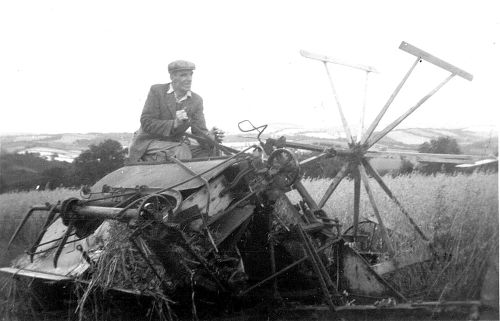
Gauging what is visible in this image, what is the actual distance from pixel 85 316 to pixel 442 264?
3.45 m

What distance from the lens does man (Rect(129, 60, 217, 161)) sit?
6082 millimetres

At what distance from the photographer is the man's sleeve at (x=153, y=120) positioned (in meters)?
6.10

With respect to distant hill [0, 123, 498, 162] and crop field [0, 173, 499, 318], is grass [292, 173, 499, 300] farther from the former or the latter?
distant hill [0, 123, 498, 162]

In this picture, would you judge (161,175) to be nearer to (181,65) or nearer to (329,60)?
(181,65)

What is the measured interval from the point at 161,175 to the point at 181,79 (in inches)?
67.4

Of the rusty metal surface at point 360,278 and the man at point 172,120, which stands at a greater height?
the man at point 172,120

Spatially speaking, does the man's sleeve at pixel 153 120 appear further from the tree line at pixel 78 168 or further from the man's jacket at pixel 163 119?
the tree line at pixel 78 168

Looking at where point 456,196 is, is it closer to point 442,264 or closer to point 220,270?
point 442,264

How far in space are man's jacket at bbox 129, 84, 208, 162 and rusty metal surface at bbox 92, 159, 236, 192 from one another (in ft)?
1.60

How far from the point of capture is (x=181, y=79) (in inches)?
254

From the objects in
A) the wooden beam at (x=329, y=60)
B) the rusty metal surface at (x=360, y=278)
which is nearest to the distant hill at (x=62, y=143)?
the wooden beam at (x=329, y=60)

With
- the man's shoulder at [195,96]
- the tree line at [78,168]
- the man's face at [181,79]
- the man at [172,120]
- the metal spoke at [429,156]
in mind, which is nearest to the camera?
the metal spoke at [429,156]

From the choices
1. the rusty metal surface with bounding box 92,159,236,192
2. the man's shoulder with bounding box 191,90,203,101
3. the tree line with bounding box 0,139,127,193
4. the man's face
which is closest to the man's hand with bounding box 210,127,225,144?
the man's shoulder with bounding box 191,90,203,101

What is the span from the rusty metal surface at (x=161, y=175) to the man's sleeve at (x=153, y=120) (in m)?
0.54
